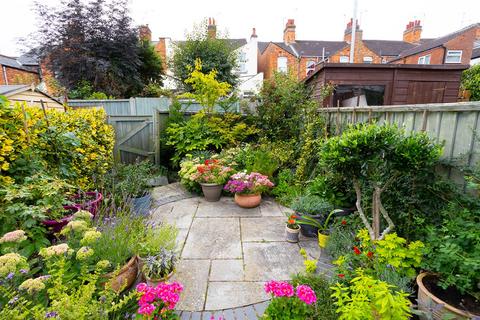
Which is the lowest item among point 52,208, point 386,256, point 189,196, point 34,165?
point 189,196

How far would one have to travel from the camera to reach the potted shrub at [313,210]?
304 cm

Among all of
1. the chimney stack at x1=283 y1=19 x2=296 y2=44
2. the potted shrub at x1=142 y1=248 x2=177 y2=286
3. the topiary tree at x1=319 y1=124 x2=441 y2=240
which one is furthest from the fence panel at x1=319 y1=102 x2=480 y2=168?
the chimney stack at x1=283 y1=19 x2=296 y2=44

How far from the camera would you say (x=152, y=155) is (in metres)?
5.90

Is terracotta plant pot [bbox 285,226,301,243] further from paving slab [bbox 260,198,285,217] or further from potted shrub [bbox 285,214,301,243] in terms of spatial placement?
paving slab [bbox 260,198,285,217]

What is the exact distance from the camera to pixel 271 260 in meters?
2.63

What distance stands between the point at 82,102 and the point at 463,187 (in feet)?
33.1

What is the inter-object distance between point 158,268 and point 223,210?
6.70 ft

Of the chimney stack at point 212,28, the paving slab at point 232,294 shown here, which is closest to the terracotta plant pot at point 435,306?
the paving slab at point 232,294

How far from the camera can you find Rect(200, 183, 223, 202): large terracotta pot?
4.34 meters

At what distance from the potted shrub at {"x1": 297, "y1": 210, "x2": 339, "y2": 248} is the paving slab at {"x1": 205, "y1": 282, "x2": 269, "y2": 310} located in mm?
886

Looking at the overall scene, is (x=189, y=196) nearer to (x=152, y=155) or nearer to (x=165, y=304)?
(x=152, y=155)

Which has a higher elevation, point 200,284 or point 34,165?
point 34,165

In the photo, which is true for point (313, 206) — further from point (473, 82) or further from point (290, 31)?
point (290, 31)

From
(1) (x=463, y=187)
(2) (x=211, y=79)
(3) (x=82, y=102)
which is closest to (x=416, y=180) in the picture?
(1) (x=463, y=187)
